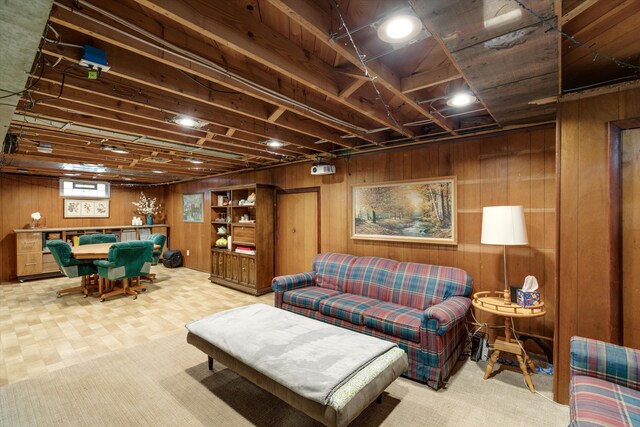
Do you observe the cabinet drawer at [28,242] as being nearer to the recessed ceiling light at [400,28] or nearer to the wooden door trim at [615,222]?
the recessed ceiling light at [400,28]

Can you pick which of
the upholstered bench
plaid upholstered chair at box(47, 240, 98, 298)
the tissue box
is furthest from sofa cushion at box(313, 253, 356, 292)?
plaid upholstered chair at box(47, 240, 98, 298)

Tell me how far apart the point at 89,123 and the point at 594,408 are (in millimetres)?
4389

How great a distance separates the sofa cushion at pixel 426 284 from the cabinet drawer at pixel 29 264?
755cm

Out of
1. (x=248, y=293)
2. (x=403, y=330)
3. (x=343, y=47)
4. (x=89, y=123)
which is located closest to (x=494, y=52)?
(x=343, y=47)

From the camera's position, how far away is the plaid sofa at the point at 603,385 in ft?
4.69

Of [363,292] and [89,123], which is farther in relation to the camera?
[363,292]

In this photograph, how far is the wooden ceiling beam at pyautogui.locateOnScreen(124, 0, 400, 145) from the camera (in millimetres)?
1328

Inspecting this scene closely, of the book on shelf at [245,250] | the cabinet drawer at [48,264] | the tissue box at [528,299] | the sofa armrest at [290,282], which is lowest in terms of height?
the cabinet drawer at [48,264]

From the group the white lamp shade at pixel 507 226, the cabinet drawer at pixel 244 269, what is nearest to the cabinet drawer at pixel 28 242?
the cabinet drawer at pixel 244 269

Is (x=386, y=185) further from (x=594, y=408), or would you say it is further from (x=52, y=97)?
(x=52, y=97)

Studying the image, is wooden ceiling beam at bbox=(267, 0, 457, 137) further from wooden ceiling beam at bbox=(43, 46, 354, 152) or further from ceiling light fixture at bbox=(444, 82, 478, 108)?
wooden ceiling beam at bbox=(43, 46, 354, 152)

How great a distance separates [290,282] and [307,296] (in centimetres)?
39

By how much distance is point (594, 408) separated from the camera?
4.86 ft

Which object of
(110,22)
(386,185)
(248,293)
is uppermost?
(110,22)
